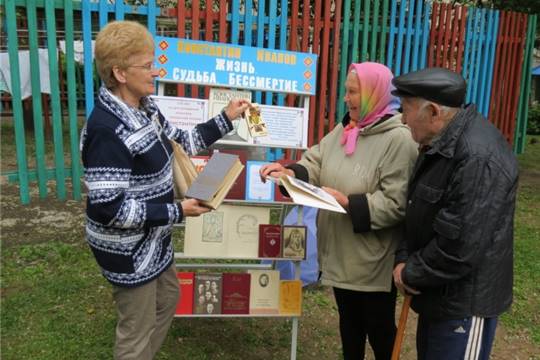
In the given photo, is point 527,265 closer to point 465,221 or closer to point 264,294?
point 264,294

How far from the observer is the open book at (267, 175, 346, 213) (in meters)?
2.06

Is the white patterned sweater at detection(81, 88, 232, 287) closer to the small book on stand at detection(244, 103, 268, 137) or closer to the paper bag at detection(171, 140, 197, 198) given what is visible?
the paper bag at detection(171, 140, 197, 198)

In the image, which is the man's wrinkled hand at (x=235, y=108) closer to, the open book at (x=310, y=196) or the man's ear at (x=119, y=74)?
the open book at (x=310, y=196)

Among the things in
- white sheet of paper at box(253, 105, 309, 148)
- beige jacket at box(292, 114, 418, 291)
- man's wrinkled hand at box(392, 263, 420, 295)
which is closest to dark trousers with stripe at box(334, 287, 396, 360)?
beige jacket at box(292, 114, 418, 291)

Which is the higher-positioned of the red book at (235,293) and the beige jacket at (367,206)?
the beige jacket at (367,206)

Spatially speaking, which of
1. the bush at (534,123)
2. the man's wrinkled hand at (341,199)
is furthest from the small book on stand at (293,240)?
the bush at (534,123)

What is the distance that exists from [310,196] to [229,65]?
1.34 meters

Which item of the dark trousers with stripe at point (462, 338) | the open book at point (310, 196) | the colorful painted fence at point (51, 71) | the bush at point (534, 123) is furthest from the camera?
the bush at point (534, 123)

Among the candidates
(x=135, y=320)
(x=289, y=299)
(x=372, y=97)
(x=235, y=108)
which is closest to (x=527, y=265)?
(x=289, y=299)

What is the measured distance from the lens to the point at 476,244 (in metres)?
1.71

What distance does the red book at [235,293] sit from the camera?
2982mm

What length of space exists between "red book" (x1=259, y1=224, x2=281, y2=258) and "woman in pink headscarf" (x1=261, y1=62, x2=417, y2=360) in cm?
41

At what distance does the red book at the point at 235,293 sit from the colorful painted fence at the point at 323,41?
1994mm

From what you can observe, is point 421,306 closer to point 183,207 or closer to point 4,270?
point 183,207
